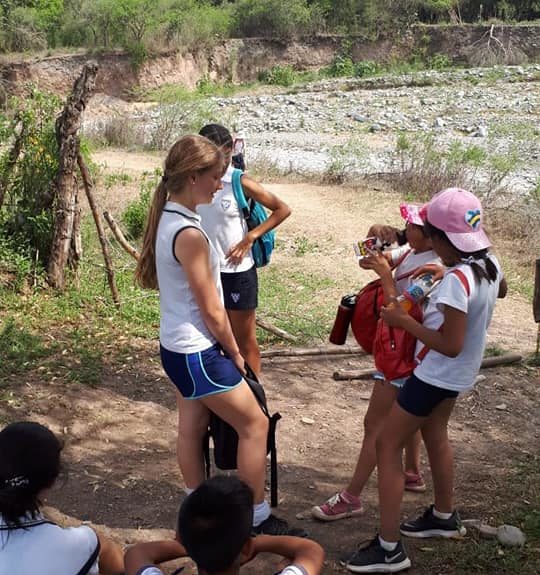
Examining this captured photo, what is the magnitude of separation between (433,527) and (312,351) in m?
2.78

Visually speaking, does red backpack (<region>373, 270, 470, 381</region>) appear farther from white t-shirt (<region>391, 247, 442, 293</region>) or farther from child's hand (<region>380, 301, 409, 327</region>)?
white t-shirt (<region>391, 247, 442, 293</region>)

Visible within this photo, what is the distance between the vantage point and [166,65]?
113 ft

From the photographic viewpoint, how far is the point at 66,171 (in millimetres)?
6629

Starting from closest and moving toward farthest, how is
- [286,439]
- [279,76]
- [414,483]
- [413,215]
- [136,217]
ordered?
[413,215]
[414,483]
[286,439]
[136,217]
[279,76]

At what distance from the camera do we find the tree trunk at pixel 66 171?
21.4 ft

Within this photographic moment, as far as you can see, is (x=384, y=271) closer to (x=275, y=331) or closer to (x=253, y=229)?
(x=253, y=229)

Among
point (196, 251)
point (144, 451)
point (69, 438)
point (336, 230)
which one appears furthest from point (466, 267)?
point (336, 230)

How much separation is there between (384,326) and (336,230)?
762 cm

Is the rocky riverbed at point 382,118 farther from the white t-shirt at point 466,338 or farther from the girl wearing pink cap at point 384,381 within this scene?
the white t-shirt at point 466,338

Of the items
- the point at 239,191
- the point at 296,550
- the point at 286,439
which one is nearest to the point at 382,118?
the point at 286,439

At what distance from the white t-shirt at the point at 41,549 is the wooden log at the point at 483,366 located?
3.53 metres

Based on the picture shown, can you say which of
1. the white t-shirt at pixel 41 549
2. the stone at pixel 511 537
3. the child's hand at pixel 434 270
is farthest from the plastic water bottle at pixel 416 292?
the white t-shirt at pixel 41 549

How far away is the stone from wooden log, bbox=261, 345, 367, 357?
9.24 feet

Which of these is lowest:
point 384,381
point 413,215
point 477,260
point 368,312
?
point 384,381
